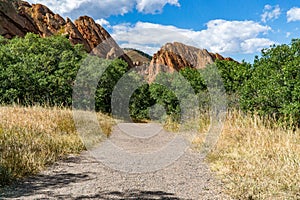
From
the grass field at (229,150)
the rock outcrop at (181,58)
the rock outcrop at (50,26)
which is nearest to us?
the grass field at (229,150)

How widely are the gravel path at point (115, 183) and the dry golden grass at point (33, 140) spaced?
25 centimetres

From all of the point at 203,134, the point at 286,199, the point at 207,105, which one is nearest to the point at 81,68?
the point at 207,105

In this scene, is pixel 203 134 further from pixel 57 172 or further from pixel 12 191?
pixel 12 191

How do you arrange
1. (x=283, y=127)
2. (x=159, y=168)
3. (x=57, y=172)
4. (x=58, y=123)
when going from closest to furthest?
(x=57, y=172) → (x=159, y=168) → (x=283, y=127) → (x=58, y=123)

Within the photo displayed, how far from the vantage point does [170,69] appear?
60.7 feet

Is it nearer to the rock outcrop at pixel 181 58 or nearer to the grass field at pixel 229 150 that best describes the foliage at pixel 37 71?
the rock outcrop at pixel 181 58

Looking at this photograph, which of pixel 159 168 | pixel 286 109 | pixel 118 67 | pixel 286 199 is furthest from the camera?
pixel 118 67

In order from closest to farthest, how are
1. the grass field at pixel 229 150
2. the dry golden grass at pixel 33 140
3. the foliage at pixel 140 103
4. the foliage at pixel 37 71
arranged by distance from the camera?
the grass field at pixel 229 150, the dry golden grass at pixel 33 140, the foliage at pixel 37 71, the foliage at pixel 140 103

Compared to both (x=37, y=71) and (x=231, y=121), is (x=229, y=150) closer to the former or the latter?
(x=231, y=121)

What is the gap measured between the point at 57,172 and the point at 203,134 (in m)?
4.63

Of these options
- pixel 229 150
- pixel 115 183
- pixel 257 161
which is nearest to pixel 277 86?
pixel 229 150

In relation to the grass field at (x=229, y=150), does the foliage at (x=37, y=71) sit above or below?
above

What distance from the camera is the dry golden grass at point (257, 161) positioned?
394 cm

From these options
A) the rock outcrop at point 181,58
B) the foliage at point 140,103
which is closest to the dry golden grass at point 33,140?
the rock outcrop at point 181,58
